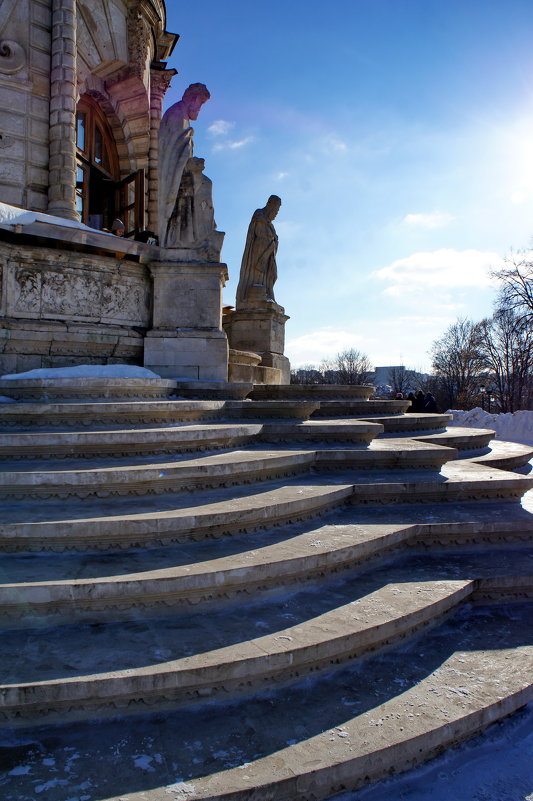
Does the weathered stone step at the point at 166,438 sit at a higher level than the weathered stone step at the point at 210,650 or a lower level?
higher

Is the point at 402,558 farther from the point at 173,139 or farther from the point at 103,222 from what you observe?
the point at 103,222

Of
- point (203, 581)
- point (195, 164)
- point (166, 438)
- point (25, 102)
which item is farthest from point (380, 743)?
point (25, 102)

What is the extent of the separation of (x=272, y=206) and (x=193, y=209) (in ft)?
17.0

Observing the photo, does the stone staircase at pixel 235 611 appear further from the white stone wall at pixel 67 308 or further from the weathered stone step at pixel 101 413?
the white stone wall at pixel 67 308

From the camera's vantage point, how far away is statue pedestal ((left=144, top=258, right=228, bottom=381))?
8242 millimetres

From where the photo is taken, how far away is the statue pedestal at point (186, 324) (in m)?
8.24

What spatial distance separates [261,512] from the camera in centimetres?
379

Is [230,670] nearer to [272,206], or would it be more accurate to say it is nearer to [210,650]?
[210,650]

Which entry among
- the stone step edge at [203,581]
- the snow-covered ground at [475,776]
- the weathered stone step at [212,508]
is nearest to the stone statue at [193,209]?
the weathered stone step at [212,508]

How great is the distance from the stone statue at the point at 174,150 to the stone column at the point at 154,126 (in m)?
7.26

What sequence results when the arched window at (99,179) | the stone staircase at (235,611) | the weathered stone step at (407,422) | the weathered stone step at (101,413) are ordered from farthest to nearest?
the arched window at (99,179) → the weathered stone step at (407,422) → the weathered stone step at (101,413) → the stone staircase at (235,611)

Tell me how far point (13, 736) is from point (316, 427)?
163 inches

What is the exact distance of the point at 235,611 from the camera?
119 inches

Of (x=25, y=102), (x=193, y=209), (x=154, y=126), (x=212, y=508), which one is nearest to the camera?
(x=212, y=508)
